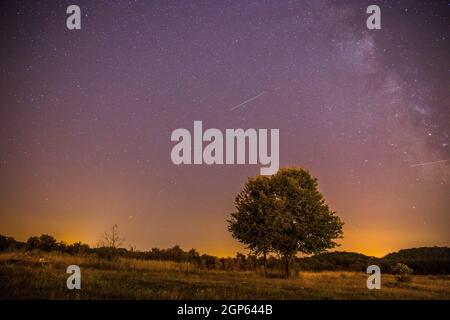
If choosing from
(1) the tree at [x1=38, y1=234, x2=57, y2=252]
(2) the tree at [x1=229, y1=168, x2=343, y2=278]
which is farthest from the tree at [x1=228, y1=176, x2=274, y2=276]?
(1) the tree at [x1=38, y1=234, x2=57, y2=252]

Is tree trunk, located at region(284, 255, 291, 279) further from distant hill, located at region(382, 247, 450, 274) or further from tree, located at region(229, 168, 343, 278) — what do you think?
distant hill, located at region(382, 247, 450, 274)

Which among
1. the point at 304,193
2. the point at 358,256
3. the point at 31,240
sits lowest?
the point at 358,256

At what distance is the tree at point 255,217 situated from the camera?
35.8 m

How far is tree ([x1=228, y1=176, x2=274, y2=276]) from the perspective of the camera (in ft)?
117

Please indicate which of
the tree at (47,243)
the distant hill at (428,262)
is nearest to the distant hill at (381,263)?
the distant hill at (428,262)

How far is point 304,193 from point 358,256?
5539cm

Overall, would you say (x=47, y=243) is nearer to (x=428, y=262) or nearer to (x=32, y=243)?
(x=32, y=243)

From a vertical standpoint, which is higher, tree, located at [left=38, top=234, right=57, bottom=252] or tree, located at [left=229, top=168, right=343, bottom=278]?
tree, located at [left=229, top=168, right=343, bottom=278]

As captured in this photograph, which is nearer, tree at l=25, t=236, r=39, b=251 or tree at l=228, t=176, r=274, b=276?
tree at l=228, t=176, r=274, b=276

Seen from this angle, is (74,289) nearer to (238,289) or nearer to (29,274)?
(29,274)

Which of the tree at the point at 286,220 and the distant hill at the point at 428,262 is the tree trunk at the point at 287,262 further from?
the distant hill at the point at 428,262

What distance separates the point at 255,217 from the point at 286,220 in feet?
9.15

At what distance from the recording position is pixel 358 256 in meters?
85.0
